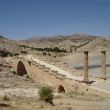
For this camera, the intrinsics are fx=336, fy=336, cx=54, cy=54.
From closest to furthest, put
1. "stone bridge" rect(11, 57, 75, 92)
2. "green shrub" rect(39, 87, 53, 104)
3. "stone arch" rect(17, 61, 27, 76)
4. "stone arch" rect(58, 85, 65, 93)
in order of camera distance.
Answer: "green shrub" rect(39, 87, 53, 104) → "stone bridge" rect(11, 57, 75, 92) → "stone arch" rect(58, 85, 65, 93) → "stone arch" rect(17, 61, 27, 76)

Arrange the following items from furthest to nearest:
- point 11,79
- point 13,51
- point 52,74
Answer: point 13,51 < point 11,79 < point 52,74

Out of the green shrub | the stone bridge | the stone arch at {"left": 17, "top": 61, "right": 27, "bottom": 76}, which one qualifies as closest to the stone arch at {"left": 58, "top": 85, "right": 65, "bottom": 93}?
the stone bridge

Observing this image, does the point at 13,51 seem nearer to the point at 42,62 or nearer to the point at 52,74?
the point at 42,62

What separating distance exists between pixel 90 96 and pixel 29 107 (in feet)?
30.2

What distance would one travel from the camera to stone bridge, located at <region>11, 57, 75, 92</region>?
34.1 m

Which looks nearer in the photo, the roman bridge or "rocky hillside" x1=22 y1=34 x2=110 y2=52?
the roman bridge

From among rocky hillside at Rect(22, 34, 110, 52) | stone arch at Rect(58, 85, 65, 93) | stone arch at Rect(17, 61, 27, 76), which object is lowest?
stone arch at Rect(58, 85, 65, 93)

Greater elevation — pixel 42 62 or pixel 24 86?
pixel 42 62

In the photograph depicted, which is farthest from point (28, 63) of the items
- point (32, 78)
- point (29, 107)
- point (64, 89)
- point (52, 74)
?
point (29, 107)

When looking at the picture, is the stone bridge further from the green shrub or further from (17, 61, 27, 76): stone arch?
the green shrub

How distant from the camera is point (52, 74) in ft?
124

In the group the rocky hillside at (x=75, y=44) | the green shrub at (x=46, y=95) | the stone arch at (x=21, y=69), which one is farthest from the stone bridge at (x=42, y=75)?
the rocky hillside at (x=75, y=44)

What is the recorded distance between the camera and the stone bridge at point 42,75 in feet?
112

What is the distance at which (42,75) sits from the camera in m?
42.2
